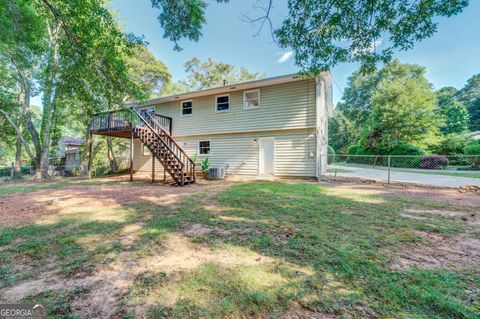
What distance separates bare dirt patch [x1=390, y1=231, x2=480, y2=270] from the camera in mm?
2402

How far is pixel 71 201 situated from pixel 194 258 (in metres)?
5.19

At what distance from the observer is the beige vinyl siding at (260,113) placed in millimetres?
9953

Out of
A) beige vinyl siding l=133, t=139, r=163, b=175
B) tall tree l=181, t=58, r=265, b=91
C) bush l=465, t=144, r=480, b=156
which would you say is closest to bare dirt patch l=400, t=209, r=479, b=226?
beige vinyl siding l=133, t=139, r=163, b=175

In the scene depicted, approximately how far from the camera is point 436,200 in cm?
557

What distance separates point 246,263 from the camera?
2.40 metres

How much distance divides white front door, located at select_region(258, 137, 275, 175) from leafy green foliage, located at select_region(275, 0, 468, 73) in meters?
5.51

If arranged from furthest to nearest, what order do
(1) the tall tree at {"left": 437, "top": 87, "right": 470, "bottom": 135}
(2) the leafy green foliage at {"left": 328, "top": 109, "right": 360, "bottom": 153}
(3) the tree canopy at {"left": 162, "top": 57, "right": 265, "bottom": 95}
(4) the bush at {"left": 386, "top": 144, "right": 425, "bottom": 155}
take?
(2) the leafy green foliage at {"left": 328, "top": 109, "right": 360, "bottom": 153}, (1) the tall tree at {"left": 437, "top": 87, "right": 470, "bottom": 135}, (3) the tree canopy at {"left": 162, "top": 57, "right": 265, "bottom": 95}, (4) the bush at {"left": 386, "top": 144, "right": 425, "bottom": 155}

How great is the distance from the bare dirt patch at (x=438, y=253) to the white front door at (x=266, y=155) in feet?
25.5

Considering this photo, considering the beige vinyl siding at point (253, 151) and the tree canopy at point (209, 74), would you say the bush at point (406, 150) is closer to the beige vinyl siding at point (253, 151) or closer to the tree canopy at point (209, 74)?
the beige vinyl siding at point (253, 151)

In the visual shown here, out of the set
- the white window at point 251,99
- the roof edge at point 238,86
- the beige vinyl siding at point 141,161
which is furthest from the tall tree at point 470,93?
the beige vinyl siding at point 141,161

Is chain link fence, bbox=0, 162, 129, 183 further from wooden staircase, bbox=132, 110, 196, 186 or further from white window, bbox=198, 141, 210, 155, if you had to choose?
white window, bbox=198, 141, 210, 155

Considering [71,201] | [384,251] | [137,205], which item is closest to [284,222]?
[384,251]

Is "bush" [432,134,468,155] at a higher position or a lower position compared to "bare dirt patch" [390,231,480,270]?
higher

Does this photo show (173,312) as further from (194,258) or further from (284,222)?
(284,222)
